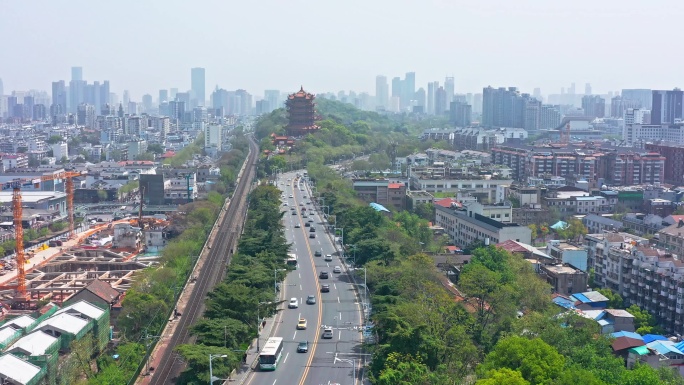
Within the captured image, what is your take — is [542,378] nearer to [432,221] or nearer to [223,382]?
[223,382]

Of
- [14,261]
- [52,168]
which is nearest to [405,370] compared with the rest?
[14,261]

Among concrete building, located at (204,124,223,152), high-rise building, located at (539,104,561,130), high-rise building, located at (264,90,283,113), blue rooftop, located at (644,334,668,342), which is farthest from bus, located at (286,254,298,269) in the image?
high-rise building, located at (264,90,283,113)

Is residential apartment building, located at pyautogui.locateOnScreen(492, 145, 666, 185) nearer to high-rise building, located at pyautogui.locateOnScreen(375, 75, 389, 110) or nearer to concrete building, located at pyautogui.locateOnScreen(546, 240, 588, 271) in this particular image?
concrete building, located at pyautogui.locateOnScreen(546, 240, 588, 271)

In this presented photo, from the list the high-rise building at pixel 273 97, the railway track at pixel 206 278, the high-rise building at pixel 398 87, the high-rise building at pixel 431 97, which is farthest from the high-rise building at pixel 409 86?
the railway track at pixel 206 278

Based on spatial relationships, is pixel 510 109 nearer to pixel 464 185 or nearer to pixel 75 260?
pixel 464 185

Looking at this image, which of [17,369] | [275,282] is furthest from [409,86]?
[17,369]

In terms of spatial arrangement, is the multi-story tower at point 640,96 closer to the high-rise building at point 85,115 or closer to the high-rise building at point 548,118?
the high-rise building at point 548,118
